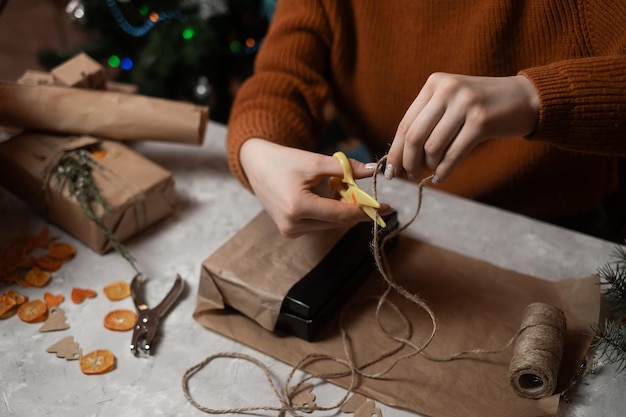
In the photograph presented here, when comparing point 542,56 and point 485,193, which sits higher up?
point 542,56

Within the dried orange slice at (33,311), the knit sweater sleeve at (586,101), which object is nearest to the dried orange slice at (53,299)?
the dried orange slice at (33,311)

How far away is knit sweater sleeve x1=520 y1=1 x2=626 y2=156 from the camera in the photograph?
0.72 metres

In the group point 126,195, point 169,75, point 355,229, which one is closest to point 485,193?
point 355,229

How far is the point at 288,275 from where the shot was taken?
81 centimetres

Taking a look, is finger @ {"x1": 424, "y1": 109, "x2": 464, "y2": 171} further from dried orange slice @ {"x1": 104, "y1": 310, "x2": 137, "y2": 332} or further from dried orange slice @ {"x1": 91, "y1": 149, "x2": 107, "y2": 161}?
dried orange slice @ {"x1": 91, "y1": 149, "x2": 107, "y2": 161}

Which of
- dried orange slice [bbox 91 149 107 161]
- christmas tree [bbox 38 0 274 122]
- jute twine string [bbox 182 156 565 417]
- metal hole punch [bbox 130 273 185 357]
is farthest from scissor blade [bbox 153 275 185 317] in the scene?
christmas tree [bbox 38 0 274 122]

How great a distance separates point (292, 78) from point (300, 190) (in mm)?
299

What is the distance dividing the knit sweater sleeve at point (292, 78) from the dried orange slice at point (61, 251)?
0.88 feet

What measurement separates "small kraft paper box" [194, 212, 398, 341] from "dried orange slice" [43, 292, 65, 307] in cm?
19

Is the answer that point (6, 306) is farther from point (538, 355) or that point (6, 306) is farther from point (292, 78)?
point (538, 355)

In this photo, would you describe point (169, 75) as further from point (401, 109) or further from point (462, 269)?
point (462, 269)

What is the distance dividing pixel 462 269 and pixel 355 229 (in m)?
0.16

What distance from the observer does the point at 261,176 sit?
829 millimetres

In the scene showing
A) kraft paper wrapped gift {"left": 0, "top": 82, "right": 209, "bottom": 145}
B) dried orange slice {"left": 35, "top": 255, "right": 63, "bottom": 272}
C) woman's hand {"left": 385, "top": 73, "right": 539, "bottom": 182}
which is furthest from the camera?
kraft paper wrapped gift {"left": 0, "top": 82, "right": 209, "bottom": 145}
